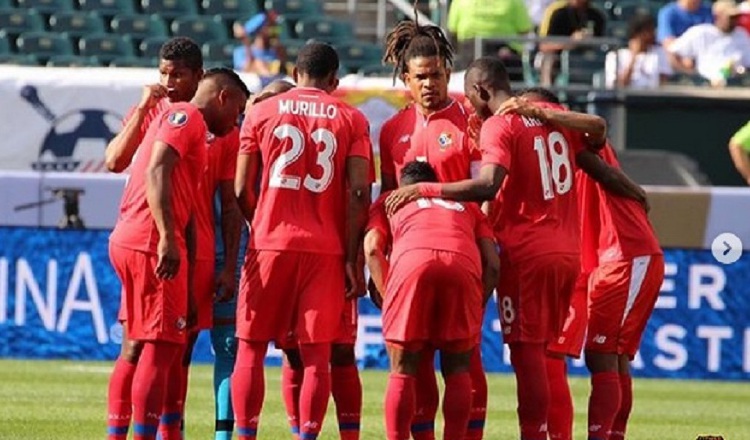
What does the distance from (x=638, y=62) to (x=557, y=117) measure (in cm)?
1128

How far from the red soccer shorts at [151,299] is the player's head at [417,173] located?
118cm

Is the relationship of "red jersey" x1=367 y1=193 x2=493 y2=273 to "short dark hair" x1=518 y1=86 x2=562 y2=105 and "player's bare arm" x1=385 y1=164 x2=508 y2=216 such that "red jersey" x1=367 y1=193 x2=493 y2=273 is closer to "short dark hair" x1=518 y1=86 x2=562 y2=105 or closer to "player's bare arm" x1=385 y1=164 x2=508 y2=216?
"player's bare arm" x1=385 y1=164 x2=508 y2=216

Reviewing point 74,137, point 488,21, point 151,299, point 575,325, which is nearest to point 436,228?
point 575,325

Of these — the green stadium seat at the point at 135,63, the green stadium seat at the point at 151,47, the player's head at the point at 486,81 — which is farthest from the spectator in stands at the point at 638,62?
the player's head at the point at 486,81

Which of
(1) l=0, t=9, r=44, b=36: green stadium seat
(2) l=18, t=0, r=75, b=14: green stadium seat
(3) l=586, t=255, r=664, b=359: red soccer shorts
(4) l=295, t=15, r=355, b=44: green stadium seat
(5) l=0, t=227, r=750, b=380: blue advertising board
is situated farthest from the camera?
(4) l=295, t=15, r=355, b=44: green stadium seat

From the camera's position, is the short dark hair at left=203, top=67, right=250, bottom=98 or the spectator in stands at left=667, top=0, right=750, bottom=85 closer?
the short dark hair at left=203, top=67, right=250, bottom=98

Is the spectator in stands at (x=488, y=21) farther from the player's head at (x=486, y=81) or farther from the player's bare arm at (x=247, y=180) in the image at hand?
the player's bare arm at (x=247, y=180)

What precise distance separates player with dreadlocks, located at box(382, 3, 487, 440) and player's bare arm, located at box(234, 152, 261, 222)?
0.72 meters

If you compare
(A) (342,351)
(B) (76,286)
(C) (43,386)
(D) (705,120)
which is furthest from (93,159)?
(A) (342,351)

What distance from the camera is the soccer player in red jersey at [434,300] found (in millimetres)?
10055

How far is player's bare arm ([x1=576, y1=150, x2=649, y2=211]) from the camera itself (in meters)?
10.8

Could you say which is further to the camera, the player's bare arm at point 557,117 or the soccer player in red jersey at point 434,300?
the player's bare arm at point 557,117

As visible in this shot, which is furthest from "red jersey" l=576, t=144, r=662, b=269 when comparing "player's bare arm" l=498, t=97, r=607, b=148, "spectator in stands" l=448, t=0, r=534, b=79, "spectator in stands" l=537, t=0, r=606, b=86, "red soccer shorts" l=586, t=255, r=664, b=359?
"spectator in stands" l=448, t=0, r=534, b=79

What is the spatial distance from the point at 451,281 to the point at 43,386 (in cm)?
635
